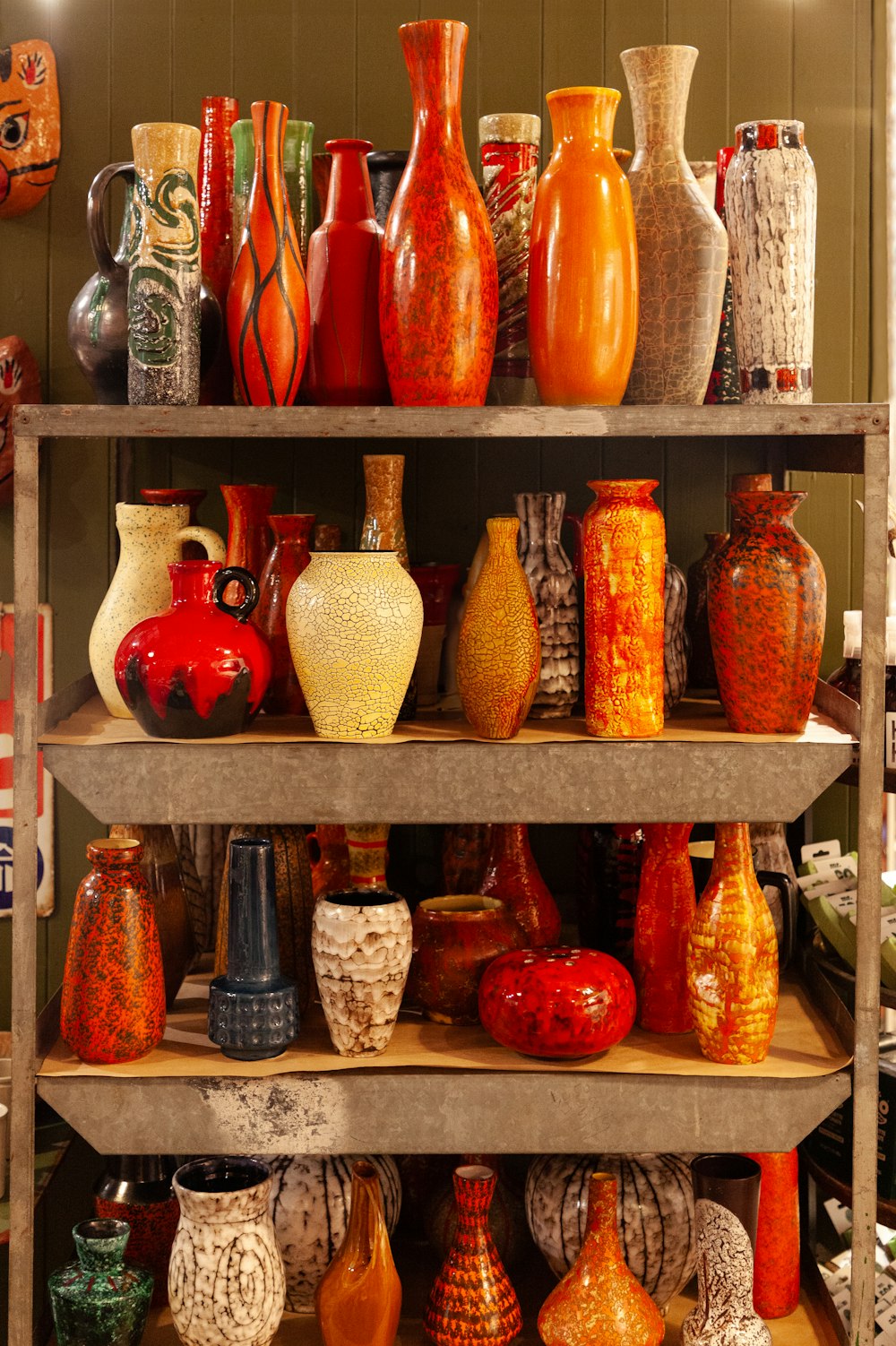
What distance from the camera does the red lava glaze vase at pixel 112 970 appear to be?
4.49 ft

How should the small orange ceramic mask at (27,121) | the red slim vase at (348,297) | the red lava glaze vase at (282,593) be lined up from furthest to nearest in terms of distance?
the small orange ceramic mask at (27,121) → the red lava glaze vase at (282,593) → the red slim vase at (348,297)

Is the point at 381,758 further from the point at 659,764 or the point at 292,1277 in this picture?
the point at 292,1277

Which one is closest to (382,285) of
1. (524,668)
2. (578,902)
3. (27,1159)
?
(524,668)

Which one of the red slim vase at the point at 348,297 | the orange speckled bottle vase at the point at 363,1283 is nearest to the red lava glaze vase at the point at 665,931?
the orange speckled bottle vase at the point at 363,1283

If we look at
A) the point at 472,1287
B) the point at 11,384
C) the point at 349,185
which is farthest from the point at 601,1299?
the point at 11,384

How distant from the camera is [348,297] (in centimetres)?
144

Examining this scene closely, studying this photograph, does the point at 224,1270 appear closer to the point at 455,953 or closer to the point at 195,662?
the point at 455,953

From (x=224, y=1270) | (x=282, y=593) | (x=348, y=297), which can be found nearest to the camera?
(x=224, y=1270)

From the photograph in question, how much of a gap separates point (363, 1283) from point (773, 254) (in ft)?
3.95

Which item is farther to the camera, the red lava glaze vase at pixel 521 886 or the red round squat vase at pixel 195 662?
the red lava glaze vase at pixel 521 886

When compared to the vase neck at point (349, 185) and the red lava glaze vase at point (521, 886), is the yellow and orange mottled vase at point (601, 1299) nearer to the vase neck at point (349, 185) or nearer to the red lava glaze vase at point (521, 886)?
the red lava glaze vase at point (521, 886)

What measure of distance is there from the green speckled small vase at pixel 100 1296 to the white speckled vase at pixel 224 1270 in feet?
0.15

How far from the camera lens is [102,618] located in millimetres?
1514

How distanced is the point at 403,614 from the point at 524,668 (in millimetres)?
147
